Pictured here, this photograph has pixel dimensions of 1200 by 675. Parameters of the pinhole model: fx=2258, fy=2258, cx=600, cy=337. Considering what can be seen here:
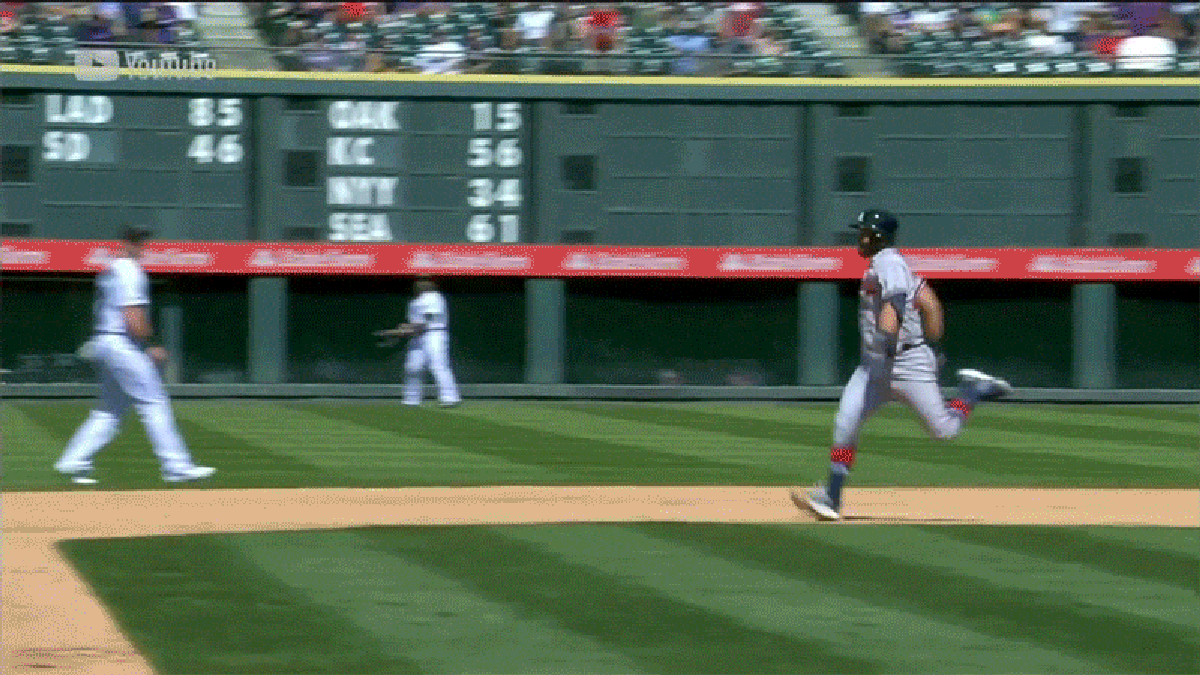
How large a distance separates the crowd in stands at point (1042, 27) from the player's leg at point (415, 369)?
715cm

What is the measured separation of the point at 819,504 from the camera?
12.5 meters

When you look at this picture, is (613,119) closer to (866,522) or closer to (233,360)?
(233,360)

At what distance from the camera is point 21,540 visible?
11.1 meters

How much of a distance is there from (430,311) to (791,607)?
16279mm

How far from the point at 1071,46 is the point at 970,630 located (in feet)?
67.0

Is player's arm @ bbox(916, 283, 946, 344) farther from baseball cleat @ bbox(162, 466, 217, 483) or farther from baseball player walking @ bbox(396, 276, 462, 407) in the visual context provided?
baseball player walking @ bbox(396, 276, 462, 407)

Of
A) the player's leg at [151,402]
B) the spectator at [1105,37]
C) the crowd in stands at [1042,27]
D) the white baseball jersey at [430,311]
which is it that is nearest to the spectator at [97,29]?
the white baseball jersey at [430,311]

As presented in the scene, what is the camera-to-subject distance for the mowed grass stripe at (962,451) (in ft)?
52.7

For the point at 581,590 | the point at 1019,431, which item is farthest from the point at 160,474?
the point at 1019,431

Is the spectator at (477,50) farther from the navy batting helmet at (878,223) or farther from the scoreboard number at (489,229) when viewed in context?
the navy batting helmet at (878,223)

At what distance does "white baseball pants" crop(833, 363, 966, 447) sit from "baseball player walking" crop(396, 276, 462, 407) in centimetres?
1276

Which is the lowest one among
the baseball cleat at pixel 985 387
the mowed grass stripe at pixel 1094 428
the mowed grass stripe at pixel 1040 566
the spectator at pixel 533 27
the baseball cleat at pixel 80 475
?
the mowed grass stripe at pixel 1094 428

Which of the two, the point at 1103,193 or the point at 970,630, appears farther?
the point at 1103,193

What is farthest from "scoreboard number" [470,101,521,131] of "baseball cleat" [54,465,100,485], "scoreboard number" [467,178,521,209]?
"baseball cleat" [54,465,100,485]
